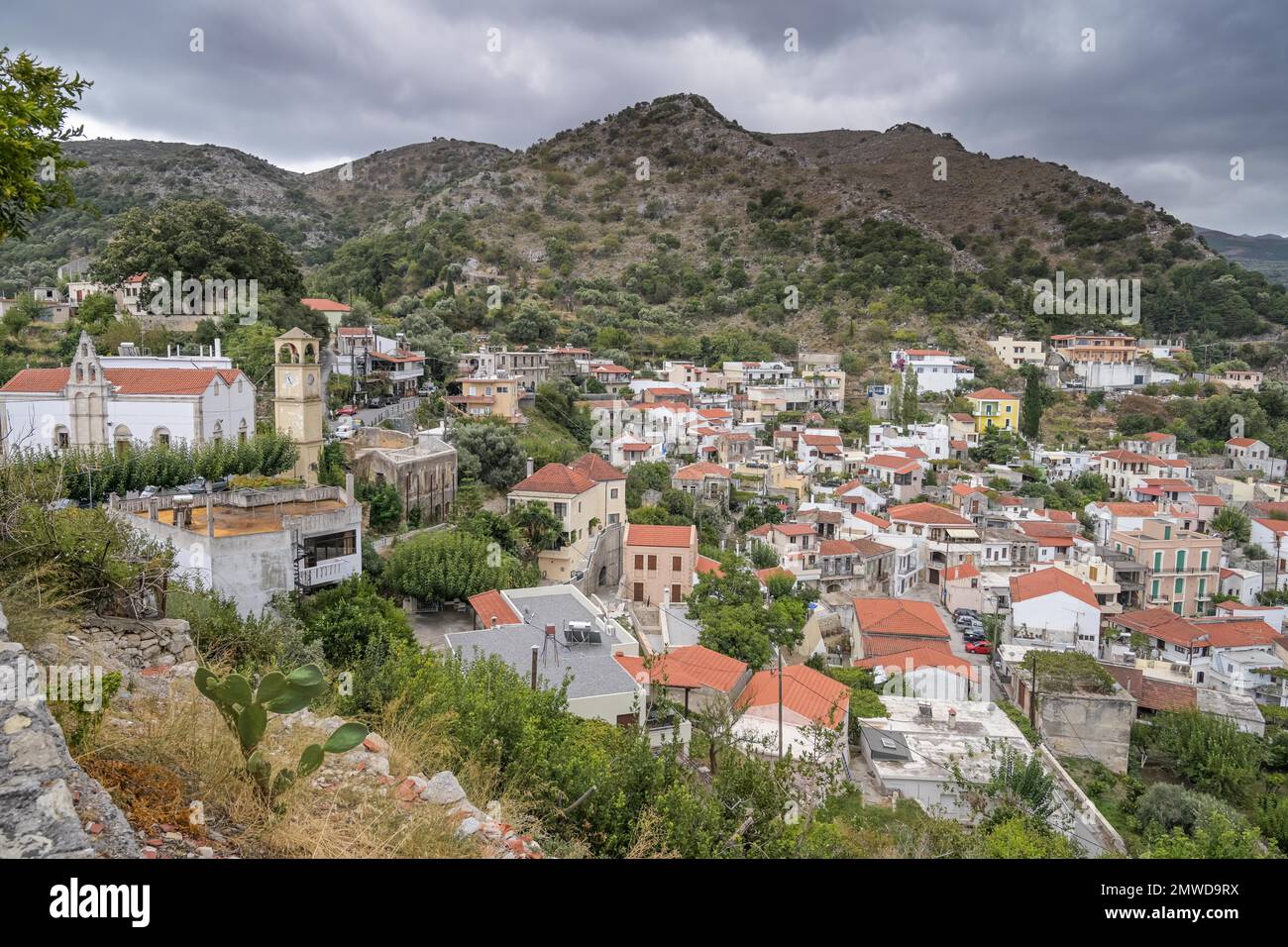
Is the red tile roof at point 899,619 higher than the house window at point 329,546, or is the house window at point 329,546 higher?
the house window at point 329,546

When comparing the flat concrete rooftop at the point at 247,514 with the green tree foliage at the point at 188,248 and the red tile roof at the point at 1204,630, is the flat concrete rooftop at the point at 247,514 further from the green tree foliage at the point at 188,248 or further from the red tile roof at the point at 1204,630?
the red tile roof at the point at 1204,630

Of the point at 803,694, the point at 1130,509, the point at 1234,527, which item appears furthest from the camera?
the point at 1234,527

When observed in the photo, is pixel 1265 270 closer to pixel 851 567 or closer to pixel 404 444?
pixel 851 567

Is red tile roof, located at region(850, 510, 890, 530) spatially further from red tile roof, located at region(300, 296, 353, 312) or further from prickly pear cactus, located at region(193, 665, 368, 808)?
prickly pear cactus, located at region(193, 665, 368, 808)

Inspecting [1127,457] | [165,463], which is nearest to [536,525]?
[165,463]

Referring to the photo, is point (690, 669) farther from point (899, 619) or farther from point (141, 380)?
point (141, 380)

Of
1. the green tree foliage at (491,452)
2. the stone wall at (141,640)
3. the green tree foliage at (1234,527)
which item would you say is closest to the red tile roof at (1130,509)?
the green tree foliage at (1234,527)
